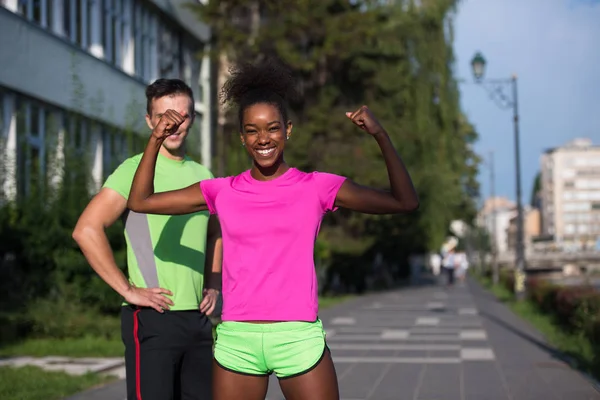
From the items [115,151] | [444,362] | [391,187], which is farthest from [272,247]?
[115,151]

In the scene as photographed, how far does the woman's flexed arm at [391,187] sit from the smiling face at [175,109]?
34.6 inches

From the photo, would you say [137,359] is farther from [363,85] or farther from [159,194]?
[363,85]

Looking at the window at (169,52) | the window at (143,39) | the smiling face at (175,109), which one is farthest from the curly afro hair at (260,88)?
the window at (169,52)

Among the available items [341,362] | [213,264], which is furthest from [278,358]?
[341,362]

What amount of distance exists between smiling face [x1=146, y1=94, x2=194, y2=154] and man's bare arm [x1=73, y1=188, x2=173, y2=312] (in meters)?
0.30

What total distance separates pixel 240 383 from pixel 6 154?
1191cm

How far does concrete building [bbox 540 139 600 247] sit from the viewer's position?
192 meters

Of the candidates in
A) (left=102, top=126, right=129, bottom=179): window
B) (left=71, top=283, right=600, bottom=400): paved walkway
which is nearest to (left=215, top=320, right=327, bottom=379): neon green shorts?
(left=71, top=283, right=600, bottom=400): paved walkway

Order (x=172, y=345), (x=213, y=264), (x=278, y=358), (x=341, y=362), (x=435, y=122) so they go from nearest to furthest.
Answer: (x=278, y=358) → (x=172, y=345) → (x=213, y=264) → (x=341, y=362) → (x=435, y=122)

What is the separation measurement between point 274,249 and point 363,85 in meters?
28.5

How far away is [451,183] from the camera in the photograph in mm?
34062

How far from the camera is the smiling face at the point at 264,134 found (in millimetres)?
3570

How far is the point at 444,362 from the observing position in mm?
12234

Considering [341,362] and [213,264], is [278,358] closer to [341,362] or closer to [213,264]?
[213,264]
